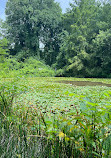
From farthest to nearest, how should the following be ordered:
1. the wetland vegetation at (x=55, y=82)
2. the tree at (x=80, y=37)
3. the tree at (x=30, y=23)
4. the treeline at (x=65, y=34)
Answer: the tree at (x=30, y=23) → the tree at (x=80, y=37) → the treeline at (x=65, y=34) → the wetland vegetation at (x=55, y=82)

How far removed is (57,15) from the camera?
61.8 feet

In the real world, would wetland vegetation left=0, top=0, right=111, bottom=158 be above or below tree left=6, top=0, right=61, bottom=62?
below

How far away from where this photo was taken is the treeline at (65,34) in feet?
39.2

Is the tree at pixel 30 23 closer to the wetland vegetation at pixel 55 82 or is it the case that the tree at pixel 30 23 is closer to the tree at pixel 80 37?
the wetland vegetation at pixel 55 82

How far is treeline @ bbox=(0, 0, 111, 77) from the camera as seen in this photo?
12.0m

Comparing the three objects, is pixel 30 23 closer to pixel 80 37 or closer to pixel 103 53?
pixel 80 37

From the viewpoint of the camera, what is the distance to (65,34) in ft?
58.4

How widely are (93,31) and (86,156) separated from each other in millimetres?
13920

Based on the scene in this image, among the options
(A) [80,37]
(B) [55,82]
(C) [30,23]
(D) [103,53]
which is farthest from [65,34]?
(B) [55,82]

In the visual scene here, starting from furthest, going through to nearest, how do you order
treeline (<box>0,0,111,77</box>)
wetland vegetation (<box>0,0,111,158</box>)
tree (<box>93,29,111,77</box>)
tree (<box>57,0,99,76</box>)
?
tree (<box>57,0,99,76</box>) → treeline (<box>0,0,111,77</box>) → tree (<box>93,29,111,77</box>) → wetland vegetation (<box>0,0,111,158</box>)

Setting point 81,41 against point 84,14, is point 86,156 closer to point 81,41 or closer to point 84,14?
point 81,41

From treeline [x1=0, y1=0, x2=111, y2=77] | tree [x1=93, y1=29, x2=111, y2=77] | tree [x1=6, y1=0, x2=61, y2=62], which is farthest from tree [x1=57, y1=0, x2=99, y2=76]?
tree [x1=6, y1=0, x2=61, y2=62]

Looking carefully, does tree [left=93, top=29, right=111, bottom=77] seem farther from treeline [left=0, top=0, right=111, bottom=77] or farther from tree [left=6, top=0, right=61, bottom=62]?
tree [left=6, top=0, right=61, bottom=62]

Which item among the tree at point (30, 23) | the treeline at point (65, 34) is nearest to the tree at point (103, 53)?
the treeline at point (65, 34)
